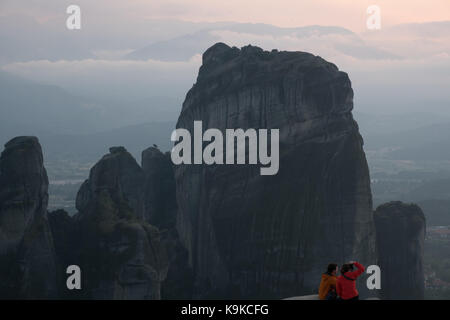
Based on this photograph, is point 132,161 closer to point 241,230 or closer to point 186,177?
point 186,177

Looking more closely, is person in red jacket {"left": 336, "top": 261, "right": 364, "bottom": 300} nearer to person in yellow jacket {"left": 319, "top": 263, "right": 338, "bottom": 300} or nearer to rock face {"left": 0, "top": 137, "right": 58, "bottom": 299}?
person in yellow jacket {"left": 319, "top": 263, "right": 338, "bottom": 300}

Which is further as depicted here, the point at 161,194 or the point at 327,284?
the point at 161,194

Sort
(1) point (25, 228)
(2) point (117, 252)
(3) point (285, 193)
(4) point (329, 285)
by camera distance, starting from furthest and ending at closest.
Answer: (3) point (285, 193)
(2) point (117, 252)
(1) point (25, 228)
(4) point (329, 285)

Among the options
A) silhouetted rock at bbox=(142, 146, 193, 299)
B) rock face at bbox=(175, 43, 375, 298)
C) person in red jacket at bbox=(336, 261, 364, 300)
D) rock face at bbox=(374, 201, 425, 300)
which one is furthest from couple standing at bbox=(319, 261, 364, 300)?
rock face at bbox=(374, 201, 425, 300)

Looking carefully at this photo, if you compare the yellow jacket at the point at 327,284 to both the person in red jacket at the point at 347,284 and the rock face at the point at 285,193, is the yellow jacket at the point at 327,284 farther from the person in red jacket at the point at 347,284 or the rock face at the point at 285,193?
the rock face at the point at 285,193

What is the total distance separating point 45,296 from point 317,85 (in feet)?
97.2

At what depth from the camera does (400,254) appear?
81.8 m

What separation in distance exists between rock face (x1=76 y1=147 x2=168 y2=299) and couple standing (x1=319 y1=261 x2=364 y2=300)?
31.7m

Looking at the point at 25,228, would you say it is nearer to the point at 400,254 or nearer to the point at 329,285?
the point at 329,285

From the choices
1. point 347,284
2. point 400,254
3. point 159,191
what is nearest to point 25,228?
point 159,191

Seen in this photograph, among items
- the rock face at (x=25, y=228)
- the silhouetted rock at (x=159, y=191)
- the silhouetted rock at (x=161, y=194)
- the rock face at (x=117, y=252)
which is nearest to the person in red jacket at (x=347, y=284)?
the rock face at (x=117, y=252)

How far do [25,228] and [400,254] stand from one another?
36.6m

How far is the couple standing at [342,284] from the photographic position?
3153 cm
